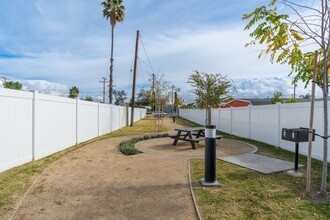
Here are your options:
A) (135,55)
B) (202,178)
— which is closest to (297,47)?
(202,178)

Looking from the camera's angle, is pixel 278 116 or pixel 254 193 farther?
pixel 278 116

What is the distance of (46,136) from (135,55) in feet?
52.6

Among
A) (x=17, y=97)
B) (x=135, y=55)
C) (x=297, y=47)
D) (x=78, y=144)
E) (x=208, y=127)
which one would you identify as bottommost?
(x=78, y=144)

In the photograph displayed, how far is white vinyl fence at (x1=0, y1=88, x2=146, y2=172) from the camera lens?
5.73 metres

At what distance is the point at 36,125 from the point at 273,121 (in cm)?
862

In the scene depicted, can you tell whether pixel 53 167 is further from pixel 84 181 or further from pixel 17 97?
pixel 17 97

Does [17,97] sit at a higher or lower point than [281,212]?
higher

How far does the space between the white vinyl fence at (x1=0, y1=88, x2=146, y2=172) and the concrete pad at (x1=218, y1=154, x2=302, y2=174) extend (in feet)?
18.0

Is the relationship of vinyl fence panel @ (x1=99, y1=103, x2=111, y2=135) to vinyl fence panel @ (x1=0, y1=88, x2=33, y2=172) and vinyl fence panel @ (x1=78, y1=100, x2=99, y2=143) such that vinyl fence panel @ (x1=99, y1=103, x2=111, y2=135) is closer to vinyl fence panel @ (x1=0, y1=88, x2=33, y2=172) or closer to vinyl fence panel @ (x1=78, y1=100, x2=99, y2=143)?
Result: vinyl fence panel @ (x1=78, y1=100, x2=99, y2=143)

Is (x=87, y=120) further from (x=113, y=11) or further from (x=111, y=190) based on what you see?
(x=113, y=11)

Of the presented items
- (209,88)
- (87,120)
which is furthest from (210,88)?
(87,120)

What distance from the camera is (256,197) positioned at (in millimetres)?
4398

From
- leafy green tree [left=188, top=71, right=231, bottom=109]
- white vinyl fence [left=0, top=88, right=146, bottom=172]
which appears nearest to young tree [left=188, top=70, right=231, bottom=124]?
leafy green tree [left=188, top=71, right=231, bottom=109]

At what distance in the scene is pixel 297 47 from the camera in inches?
190
